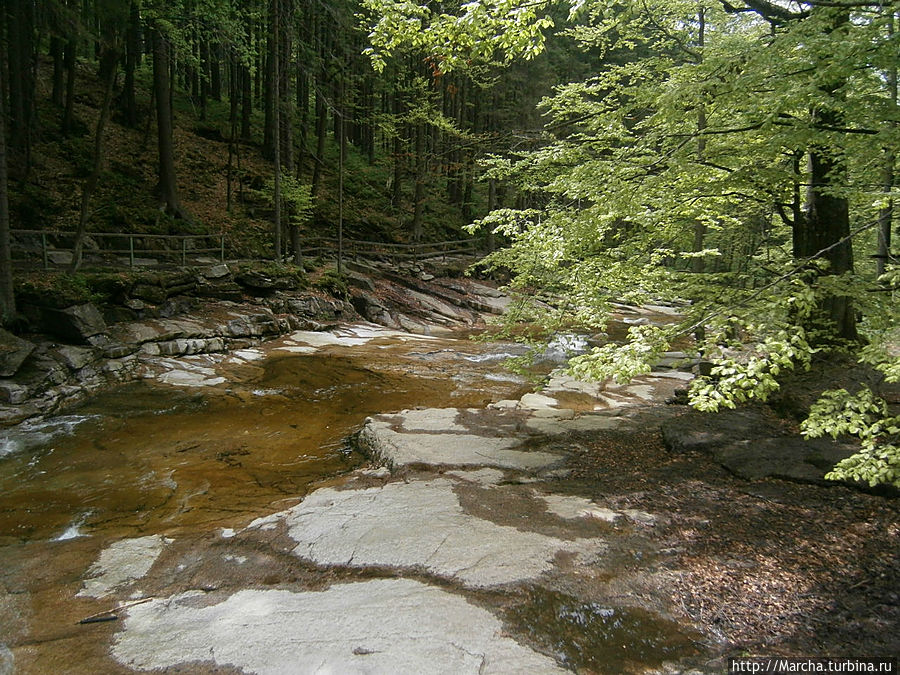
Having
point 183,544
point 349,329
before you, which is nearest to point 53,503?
point 183,544

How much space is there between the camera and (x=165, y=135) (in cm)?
1697

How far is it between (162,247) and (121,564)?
49.0 ft

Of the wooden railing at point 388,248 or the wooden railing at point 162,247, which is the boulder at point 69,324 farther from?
the wooden railing at point 388,248

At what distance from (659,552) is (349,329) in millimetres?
13861

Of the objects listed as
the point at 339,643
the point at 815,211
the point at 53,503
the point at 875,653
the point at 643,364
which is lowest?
the point at 53,503

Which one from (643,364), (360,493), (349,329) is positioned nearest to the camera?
(643,364)

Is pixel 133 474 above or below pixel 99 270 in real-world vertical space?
below

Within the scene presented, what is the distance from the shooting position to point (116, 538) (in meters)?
4.37

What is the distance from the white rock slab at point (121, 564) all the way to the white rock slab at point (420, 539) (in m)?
0.83

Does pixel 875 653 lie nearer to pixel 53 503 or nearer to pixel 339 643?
pixel 339 643

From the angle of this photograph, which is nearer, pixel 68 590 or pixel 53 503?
pixel 68 590

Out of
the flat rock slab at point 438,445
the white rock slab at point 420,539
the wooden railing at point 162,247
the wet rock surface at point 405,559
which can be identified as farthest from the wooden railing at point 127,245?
the white rock slab at point 420,539

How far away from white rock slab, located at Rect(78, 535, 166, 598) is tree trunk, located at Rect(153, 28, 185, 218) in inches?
636

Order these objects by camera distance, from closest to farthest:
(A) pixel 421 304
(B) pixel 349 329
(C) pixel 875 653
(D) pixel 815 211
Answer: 1. (C) pixel 875 653
2. (D) pixel 815 211
3. (B) pixel 349 329
4. (A) pixel 421 304
